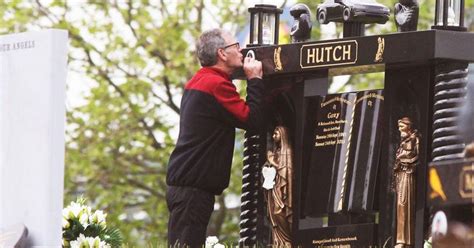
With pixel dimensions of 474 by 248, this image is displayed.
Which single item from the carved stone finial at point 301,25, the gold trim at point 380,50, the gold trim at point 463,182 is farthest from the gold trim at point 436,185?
the carved stone finial at point 301,25

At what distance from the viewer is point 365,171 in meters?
11.5

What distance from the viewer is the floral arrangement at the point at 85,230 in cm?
1177

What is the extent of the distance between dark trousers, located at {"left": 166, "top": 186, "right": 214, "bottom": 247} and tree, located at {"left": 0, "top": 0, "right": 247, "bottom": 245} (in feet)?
41.3

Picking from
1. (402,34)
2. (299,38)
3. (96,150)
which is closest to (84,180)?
(96,150)

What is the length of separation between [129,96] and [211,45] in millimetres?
12793

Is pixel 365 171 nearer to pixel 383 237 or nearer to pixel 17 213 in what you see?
pixel 383 237

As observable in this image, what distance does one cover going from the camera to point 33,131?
9.21 metres

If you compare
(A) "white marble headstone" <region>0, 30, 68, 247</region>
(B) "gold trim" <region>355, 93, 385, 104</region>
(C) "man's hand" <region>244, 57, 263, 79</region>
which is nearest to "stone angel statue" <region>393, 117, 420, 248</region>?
(B) "gold trim" <region>355, 93, 385, 104</region>

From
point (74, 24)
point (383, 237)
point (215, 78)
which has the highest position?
point (74, 24)

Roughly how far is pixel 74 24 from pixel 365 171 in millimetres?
13828

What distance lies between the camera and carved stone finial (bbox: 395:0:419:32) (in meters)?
11.3

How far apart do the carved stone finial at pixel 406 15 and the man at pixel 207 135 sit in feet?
3.63

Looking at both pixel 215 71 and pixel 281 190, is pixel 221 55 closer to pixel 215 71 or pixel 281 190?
pixel 215 71

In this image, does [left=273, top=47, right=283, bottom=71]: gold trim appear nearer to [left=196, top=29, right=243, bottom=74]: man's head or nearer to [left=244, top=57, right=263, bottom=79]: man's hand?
[left=244, top=57, right=263, bottom=79]: man's hand
